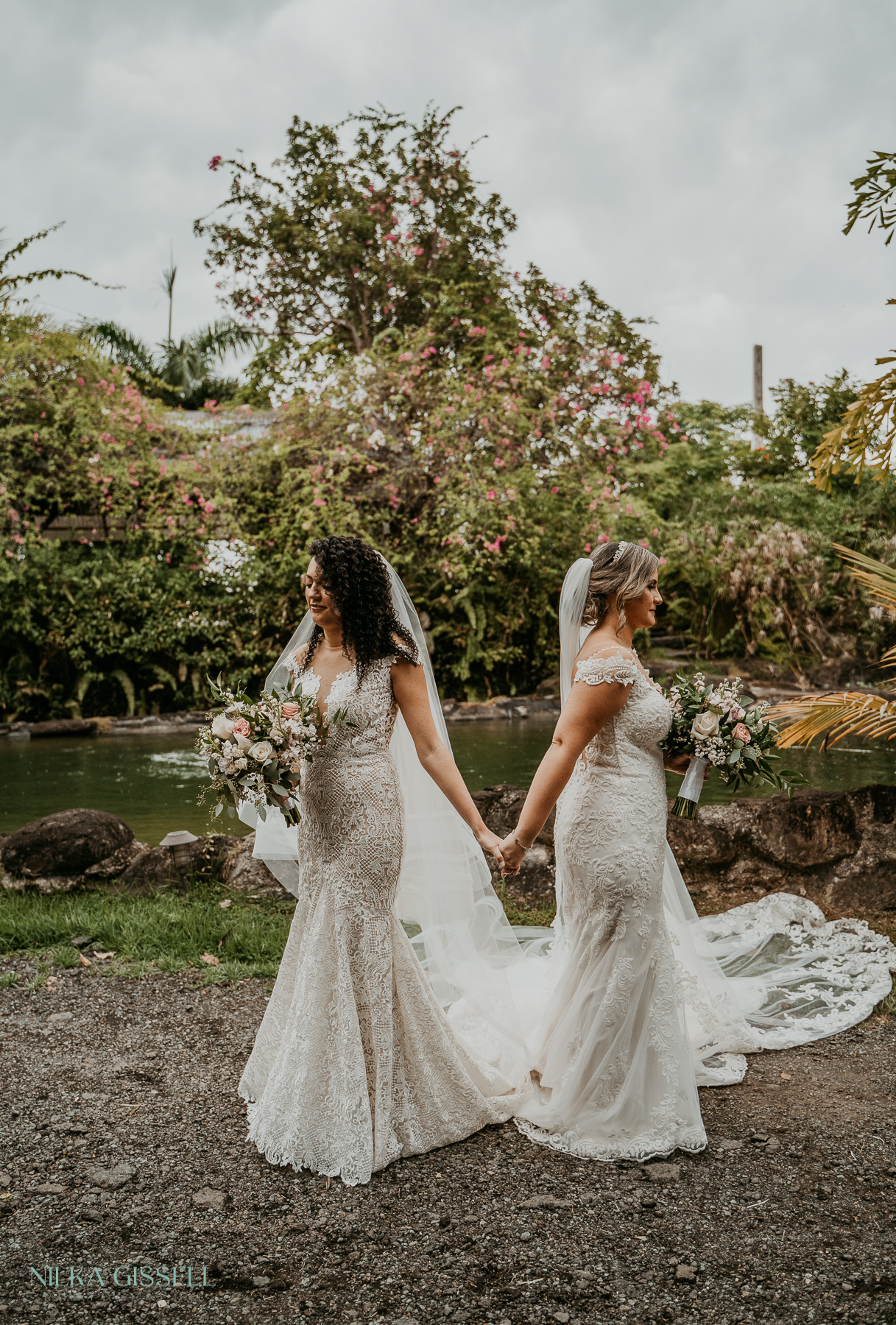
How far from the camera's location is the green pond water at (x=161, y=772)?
27.6 feet

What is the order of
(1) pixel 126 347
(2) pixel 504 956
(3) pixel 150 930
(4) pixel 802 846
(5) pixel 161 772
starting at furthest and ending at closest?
(1) pixel 126 347 < (5) pixel 161 772 < (4) pixel 802 846 < (3) pixel 150 930 < (2) pixel 504 956

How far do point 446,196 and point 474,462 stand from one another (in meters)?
6.20

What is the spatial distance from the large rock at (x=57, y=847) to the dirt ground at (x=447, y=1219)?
2712 mm

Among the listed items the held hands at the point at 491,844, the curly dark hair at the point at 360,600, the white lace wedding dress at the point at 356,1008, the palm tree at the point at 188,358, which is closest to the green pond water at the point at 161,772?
the white lace wedding dress at the point at 356,1008

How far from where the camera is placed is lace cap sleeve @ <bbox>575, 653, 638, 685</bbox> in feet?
10.9

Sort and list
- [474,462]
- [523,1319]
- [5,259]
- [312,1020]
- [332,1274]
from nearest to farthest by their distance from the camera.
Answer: [523,1319] → [332,1274] → [312,1020] → [5,259] → [474,462]

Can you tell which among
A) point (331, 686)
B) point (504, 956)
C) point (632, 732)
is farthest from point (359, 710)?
point (504, 956)

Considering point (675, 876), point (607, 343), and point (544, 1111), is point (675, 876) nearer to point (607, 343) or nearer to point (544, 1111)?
point (544, 1111)

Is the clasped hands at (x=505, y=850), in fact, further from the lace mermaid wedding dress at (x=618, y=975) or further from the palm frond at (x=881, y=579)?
the palm frond at (x=881, y=579)

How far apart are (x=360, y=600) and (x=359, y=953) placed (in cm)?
123

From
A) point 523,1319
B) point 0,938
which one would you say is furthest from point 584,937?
point 0,938

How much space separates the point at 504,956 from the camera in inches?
165

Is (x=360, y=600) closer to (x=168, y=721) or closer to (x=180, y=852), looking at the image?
(x=180, y=852)

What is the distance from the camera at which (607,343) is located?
17359 mm
